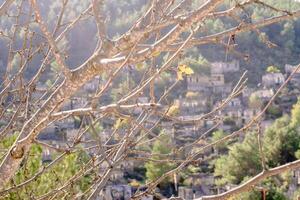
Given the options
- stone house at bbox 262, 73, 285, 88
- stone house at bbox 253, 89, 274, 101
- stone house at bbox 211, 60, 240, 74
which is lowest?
stone house at bbox 253, 89, 274, 101

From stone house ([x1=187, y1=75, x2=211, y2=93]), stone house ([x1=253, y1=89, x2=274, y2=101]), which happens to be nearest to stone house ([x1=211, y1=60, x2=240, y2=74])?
stone house ([x1=187, y1=75, x2=211, y2=93])

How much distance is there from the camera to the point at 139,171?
1977 cm

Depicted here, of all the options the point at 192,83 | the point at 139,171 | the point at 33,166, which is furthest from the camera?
the point at 192,83

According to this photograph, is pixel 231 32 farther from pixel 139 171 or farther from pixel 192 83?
pixel 192 83

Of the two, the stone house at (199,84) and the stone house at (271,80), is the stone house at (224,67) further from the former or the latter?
the stone house at (271,80)

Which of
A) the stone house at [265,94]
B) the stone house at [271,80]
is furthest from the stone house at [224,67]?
the stone house at [265,94]

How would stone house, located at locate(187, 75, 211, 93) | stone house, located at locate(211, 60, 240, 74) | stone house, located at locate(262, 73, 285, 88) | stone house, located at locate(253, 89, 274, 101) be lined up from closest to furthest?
stone house, located at locate(253, 89, 274, 101) < stone house, located at locate(262, 73, 285, 88) < stone house, located at locate(187, 75, 211, 93) < stone house, located at locate(211, 60, 240, 74)

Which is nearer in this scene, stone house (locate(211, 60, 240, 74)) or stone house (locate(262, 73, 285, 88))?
stone house (locate(262, 73, 285, 88))

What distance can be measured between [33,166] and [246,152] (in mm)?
12543

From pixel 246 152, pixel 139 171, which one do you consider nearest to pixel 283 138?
pixel 246 152

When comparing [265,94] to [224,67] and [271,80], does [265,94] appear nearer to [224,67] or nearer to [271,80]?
[271,80]

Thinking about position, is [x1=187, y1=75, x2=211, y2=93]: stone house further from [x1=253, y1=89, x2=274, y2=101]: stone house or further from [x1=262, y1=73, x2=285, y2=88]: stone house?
[x1=253, y1=89, x2=274, y2=101]: stone house

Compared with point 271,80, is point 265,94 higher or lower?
lower

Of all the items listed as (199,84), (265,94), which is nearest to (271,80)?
(265,94)
